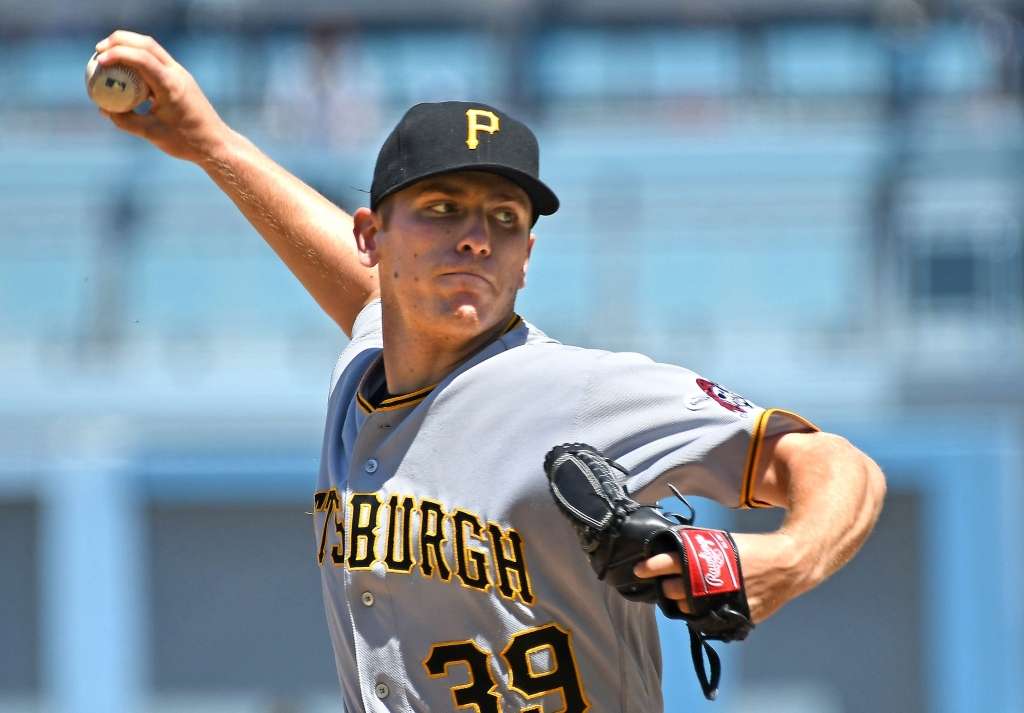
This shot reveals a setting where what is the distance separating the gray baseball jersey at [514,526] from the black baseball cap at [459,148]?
0.92 feet

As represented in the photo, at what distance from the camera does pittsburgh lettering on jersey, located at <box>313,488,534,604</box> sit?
175 cm

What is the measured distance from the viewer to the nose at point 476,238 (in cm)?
184

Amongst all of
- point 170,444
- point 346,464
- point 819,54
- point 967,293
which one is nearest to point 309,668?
point 170,444

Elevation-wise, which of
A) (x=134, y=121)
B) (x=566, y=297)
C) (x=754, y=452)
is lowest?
(x=754, y=452)

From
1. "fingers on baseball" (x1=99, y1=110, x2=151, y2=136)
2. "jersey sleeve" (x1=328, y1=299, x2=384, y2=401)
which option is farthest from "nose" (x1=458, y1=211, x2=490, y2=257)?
"fingers on baseball" (x1=99, y1=110, x2=151, y2=136)

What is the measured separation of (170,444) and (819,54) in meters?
7.38

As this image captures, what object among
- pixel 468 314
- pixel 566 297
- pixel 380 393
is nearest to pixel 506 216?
pixel 468 314

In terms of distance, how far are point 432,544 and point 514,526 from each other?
0.43 ft

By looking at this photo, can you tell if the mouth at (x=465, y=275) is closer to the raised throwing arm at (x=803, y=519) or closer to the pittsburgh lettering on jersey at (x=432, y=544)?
the pittsburgh lettering on jersey at (x=432, y=544)

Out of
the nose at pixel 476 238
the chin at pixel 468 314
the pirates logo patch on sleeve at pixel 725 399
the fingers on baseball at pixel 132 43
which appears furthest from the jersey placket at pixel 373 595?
the fingers on baseball at pixel 132 43

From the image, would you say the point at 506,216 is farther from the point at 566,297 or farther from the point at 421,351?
the point at 566,297

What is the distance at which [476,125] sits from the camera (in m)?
1.84

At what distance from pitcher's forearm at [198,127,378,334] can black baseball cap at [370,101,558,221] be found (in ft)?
1.48

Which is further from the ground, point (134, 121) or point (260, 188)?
point (134, 121)
